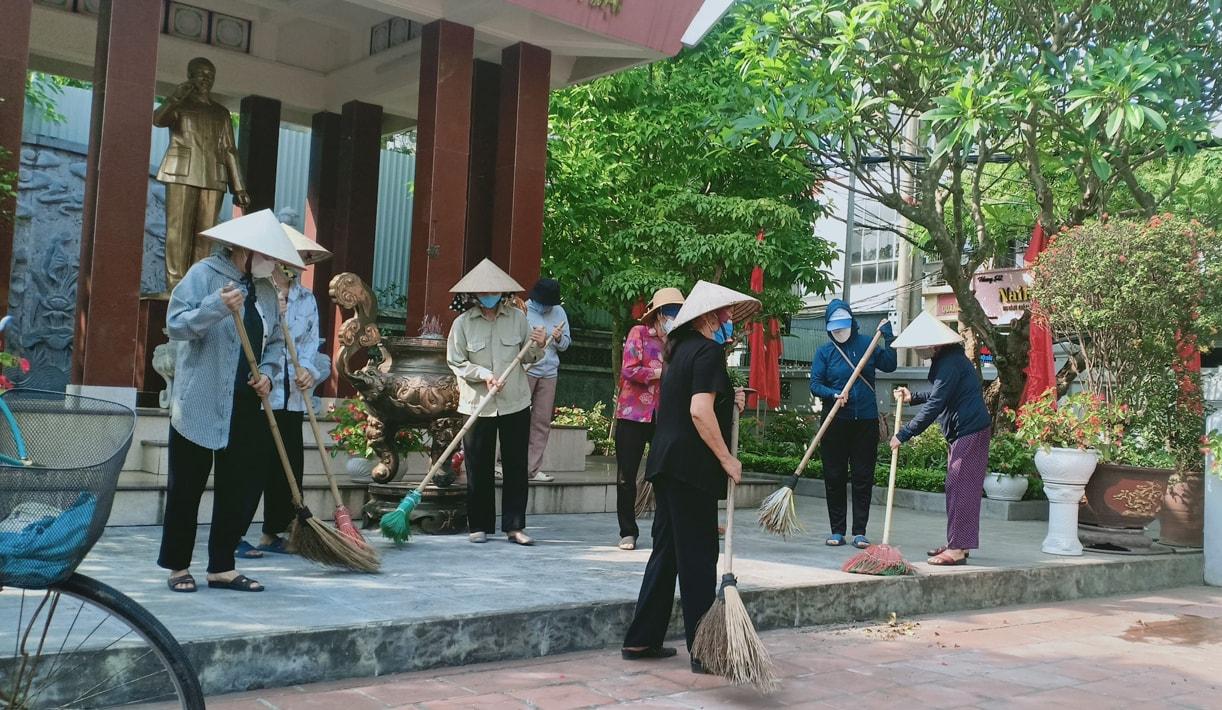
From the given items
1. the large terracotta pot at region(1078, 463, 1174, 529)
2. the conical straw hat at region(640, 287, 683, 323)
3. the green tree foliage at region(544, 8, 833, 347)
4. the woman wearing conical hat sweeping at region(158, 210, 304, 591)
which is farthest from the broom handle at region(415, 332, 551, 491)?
the green tree foliage at region(544, 8, 833, 347)

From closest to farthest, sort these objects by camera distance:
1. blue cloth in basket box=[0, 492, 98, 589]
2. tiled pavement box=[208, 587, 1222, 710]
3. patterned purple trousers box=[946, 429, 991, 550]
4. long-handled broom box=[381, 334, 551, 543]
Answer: blue cloth in basket box=[0, 492, 98, 589]
tiled pavement box=[208, 587, 1222, 710]
long-handled broom box=[381, 334, 551, 543]
patterned purple trousers box=[946, 429, 991, 550]

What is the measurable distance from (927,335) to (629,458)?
7.42 ft

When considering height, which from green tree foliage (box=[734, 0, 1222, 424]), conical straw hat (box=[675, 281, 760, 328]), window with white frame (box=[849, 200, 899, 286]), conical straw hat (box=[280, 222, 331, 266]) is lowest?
conical straw hat (box=[675, 281, 760, 328])

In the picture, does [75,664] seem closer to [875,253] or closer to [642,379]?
[642,379]

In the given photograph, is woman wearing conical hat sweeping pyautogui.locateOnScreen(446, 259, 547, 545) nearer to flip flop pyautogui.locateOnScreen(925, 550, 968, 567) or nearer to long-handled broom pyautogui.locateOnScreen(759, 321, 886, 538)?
long-handled broom pyautogui.locateOnScreen(759, 321, 886, 538)

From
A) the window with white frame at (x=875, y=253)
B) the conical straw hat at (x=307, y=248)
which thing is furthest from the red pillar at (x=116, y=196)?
the window with white frame at (x=875, y=253)

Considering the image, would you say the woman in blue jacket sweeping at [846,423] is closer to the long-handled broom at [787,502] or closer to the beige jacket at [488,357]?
the long-handled broom at [787,502]

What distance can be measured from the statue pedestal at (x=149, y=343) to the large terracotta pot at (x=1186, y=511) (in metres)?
8.93

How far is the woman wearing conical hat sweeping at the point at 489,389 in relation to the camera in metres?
6.99

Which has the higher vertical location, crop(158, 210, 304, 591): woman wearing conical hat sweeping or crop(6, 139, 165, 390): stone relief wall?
crop(6, 139, 165, 390): stone relief wall

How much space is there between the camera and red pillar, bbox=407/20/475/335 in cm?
965

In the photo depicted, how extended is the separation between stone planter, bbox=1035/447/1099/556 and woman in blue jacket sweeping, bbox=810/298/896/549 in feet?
5.16

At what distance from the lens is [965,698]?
4.59m

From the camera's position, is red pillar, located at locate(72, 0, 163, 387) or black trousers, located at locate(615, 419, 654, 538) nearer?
black trousers, located at locate(615, 419, 654, 538)
